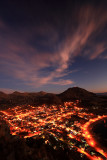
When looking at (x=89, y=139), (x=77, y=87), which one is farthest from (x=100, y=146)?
(x=77, y=87)

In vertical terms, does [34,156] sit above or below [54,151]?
above

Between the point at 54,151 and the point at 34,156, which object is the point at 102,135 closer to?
the point at 54,151

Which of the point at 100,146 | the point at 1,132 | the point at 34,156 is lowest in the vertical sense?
the point at 100,146

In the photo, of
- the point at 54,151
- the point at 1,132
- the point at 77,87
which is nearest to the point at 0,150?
the point at 1,132

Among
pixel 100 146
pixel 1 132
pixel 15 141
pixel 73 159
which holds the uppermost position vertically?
pixel 1 132

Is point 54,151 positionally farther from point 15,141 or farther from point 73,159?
point 15,141

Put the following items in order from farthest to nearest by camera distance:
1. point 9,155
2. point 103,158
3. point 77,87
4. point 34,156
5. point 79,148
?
1. point 77,87
2. point 79,148
3. point 103,158
4. point 34,156
5. point 9,155

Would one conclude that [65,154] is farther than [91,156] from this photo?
No

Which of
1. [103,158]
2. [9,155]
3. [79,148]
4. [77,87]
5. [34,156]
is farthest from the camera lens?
[77,87]

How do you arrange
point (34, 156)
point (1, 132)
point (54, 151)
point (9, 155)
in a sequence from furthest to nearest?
1. point (54, 151)
2. point (1, 132)
3. point (34, 156)
4. point (9, 155)
